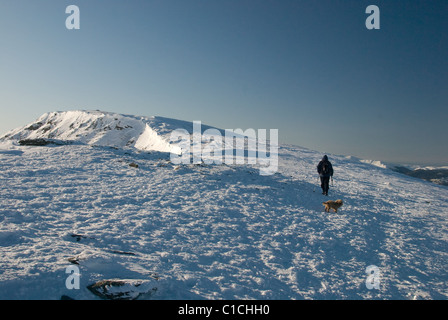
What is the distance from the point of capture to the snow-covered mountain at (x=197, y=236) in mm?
5512

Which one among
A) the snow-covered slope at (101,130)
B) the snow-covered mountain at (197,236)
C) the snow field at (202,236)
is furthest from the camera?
the snow-covered slope at (101,130)

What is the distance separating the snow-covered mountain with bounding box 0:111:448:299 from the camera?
18.1 feet

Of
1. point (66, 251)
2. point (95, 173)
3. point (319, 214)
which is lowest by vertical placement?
point (319, 214)

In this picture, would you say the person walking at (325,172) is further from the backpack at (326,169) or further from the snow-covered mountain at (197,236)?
the snow-covered mountain at (197,236)

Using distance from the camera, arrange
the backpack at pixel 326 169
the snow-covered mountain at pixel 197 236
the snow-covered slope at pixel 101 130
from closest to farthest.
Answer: the snow-covered mountain at pixel 197 236 < the backpack at pixel 326 169 < the snow-covered slope at pixel 101 130

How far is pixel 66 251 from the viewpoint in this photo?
622 cm

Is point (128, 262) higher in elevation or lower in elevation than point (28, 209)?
lower

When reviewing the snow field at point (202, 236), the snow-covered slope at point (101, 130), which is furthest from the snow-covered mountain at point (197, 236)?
the snow-covered slope at point (101, 130)

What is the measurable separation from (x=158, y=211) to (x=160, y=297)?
5831 millimetres

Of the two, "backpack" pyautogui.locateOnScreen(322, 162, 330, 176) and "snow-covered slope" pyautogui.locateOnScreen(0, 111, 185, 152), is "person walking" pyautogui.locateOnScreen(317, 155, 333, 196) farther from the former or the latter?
"snow-covered slope" pyautogui.locateOnScreen(0, 111, 185, 152)

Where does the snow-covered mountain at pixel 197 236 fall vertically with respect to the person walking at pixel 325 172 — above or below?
below

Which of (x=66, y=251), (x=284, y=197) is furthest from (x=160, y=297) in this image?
(x=284, y=197)
